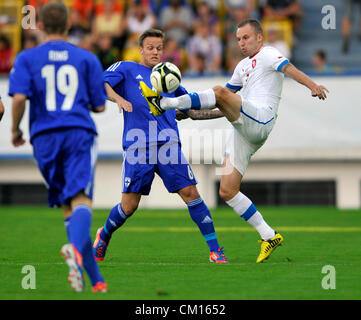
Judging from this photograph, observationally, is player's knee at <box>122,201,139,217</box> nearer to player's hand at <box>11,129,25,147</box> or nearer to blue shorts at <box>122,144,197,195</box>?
blue shorts at <box>122,144,197,195</box>

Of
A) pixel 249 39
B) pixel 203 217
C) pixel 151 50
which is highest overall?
pixel 249 39

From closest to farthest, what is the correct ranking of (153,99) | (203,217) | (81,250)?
(81,250), (153,99), (203,217)

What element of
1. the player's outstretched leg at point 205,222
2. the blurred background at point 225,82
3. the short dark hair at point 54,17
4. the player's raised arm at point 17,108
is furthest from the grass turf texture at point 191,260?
the blurred background at point 225,82

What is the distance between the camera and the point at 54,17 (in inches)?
231

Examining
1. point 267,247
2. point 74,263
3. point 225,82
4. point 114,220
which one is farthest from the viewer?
point 225,82

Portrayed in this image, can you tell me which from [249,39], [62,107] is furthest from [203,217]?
[62,107]

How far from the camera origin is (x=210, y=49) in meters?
17.7

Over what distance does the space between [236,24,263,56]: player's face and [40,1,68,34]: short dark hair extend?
9.44ft

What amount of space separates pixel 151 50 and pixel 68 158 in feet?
8.43

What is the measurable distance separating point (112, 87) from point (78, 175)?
2.43 m

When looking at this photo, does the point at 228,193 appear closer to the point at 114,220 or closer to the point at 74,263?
the point at 114,220

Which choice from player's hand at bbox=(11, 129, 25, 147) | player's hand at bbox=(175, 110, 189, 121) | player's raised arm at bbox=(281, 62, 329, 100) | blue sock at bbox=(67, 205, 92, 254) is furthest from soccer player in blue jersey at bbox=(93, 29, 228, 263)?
blue sock at bbox=(67, 205, 92, 254)
